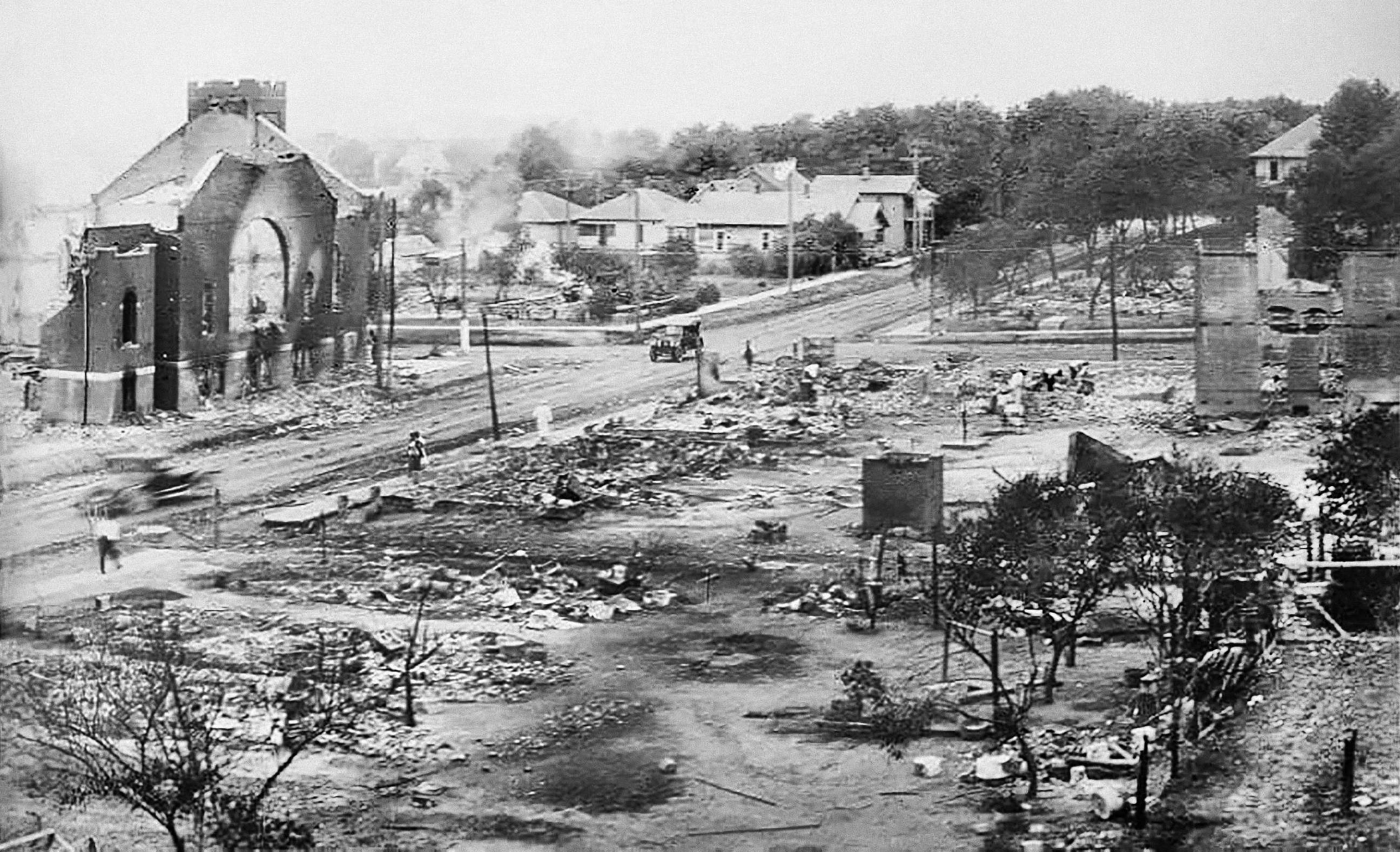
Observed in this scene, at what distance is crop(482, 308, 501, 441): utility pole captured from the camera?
19.5 feet

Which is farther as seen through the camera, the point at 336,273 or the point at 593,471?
the point at 593,471

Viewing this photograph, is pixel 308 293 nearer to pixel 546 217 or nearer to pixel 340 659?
pixel 546 217

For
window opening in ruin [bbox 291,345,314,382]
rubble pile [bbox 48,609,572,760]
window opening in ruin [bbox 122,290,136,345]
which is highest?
window opening in ruin [bbox 122,290,136,345]

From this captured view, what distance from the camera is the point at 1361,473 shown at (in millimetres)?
5832

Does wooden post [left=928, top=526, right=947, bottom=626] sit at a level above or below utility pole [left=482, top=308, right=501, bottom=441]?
below

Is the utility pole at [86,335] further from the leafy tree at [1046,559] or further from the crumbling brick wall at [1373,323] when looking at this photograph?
the crumbling brick wall at [1373,323]

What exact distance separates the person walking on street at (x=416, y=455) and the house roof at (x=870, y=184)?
1.08 m

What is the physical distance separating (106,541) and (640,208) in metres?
1.44

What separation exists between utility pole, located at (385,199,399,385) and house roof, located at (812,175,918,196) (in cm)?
97

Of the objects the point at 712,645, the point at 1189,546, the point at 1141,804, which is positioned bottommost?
the point at 1141,804

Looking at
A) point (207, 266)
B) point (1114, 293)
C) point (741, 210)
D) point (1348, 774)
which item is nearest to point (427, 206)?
point (207, 266)

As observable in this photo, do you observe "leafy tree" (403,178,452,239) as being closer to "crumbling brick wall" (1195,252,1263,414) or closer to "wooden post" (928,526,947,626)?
"wooden post" (928,526,947,626)

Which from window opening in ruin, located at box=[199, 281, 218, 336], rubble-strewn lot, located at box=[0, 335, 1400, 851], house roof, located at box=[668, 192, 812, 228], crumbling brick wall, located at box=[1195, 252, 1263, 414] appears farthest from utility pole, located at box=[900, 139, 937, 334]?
window opening in ruin, located at box=[199, 281, 218, 336]

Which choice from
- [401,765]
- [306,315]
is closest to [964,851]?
[401,765]
